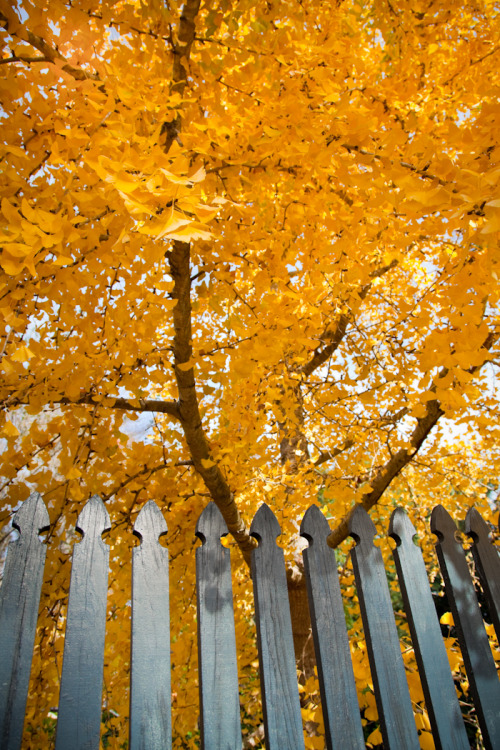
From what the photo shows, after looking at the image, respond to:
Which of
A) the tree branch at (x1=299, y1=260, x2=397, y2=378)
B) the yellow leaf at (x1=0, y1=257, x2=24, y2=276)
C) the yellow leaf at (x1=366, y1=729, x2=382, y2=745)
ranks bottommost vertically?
the yellow leaf at (x1=366, y1=729, x2=382, y2=745)

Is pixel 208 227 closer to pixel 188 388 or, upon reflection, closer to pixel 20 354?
pixel 20 354

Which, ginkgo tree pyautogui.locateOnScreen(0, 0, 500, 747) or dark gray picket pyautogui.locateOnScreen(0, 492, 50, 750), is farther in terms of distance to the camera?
ginkgo tree pyautogui.locateOnScreen(0, 0, 500, 747)

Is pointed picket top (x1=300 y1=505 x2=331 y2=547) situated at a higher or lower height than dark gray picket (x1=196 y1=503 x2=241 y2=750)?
higher

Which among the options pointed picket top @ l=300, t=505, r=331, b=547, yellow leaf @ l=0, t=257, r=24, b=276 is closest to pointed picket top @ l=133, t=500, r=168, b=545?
pointed picket top @ l=300, t=505, r=331, b=547

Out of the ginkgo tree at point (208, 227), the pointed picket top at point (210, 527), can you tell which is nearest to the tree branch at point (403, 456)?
the ginkgo tree at point (208, 227)

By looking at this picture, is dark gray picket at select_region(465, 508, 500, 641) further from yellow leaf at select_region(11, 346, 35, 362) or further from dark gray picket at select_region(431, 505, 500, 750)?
yellow leaf at select_region(11, 346, 35, 362)

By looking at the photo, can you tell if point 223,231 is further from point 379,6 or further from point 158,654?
point 158,654

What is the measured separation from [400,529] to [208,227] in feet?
3.67

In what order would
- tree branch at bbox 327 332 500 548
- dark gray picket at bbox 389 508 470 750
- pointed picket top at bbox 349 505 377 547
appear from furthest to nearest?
tree branch at bbox 327 332 500 548, pointed picket top at bbox 349 505 377 547, dark gray picket at bbox 389 508 470 750

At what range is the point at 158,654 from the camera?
1.15 metres

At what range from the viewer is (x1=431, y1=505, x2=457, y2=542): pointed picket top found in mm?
1454

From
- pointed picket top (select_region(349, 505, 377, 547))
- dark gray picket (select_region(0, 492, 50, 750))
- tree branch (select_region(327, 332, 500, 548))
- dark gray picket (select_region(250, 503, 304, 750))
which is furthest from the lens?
tree branch (select_region(327, 332, 500, 548))

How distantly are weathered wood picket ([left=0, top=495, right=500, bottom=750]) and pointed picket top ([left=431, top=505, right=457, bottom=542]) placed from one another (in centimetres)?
5

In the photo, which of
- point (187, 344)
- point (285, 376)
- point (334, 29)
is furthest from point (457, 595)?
point (334, 29)
